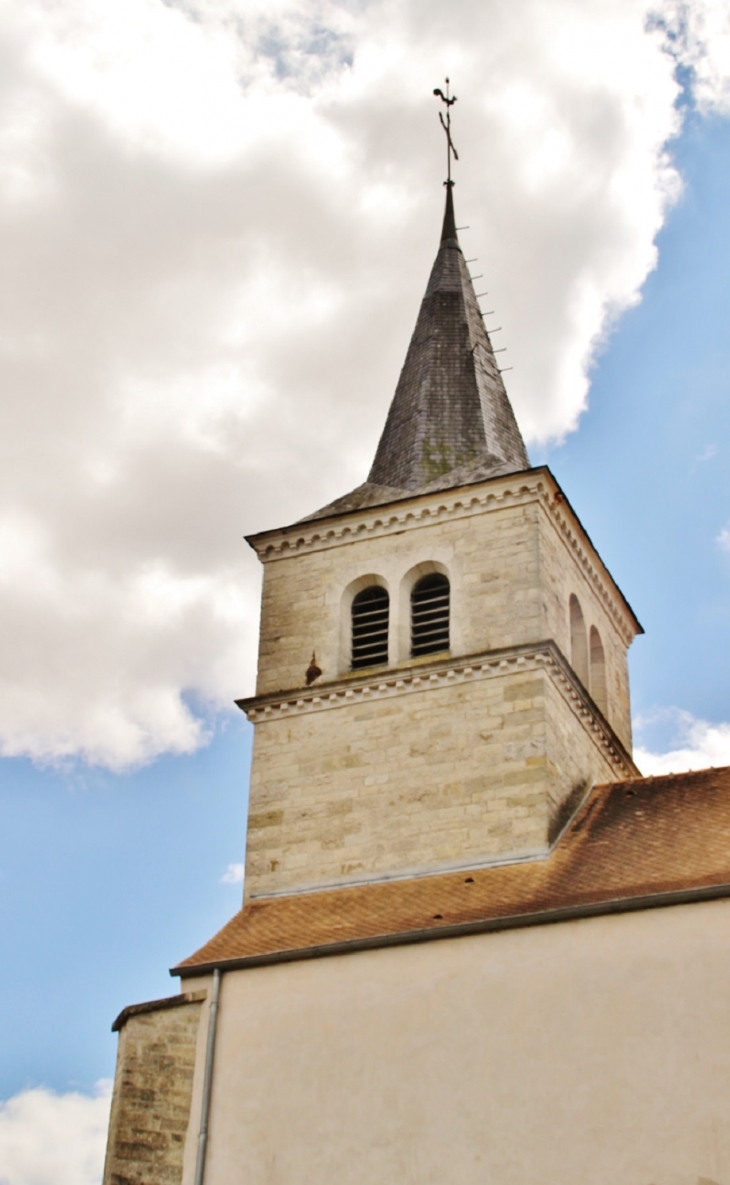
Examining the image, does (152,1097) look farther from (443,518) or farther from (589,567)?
(589,567)

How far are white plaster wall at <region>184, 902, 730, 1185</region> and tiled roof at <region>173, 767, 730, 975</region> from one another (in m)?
0.20

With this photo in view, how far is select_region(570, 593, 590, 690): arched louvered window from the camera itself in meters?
→ 21.1

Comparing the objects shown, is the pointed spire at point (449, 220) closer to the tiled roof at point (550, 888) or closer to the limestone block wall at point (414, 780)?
the limestone block wall at point (414, 780)

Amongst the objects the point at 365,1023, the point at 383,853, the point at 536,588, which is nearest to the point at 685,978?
the point at 365,1023

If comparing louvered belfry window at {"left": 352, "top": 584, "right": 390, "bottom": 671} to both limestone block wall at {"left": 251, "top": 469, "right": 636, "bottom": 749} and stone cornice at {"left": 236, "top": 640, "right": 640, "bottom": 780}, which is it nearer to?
limestone block wall at {"left": 251, "top": 469, "right": 636, "bottom": 749}

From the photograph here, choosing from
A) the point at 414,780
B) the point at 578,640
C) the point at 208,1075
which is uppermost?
the point at 578,640

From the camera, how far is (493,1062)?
Result: 14.7 metres

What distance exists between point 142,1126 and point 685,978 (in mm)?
5582

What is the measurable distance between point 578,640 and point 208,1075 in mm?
8237

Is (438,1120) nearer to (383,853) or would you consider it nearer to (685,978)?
(685,978)

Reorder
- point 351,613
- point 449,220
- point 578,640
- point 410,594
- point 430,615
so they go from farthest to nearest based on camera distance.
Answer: point 449,220
point 578,640
point 351,613
point 410,594
point 430,615

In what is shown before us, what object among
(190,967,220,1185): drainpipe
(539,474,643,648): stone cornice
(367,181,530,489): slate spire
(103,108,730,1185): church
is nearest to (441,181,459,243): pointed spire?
(367,181,530,489): slate spire

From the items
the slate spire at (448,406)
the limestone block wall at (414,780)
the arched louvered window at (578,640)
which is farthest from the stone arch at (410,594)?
the arched louvered window at (578,640)

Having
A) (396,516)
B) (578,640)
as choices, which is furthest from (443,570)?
(578,640)
